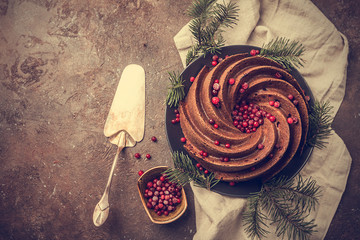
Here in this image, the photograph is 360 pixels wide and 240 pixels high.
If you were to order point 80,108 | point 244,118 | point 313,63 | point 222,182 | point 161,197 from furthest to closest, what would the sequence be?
point 80,108
point 313,63
point 161,197
point 222,182
point 244,118

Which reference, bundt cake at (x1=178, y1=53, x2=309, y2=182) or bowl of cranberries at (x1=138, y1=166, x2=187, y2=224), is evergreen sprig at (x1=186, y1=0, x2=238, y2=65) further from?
bowl of cranberries at (x1=138, y1=166, x2=187, y2=224)

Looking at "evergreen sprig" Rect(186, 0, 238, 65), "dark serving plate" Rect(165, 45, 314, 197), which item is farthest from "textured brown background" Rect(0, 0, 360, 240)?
"evergreen sprig" Rect(186, 0, 238, 65)

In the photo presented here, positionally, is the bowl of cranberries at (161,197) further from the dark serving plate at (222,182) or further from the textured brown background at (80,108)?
the dark serving plate at (222,182)

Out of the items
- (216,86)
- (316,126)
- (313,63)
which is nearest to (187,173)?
(216,86)

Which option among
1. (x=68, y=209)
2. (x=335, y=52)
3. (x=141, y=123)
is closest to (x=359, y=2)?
(x=335, y=52)

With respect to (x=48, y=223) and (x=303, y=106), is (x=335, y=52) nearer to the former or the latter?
(x=303, y=106)

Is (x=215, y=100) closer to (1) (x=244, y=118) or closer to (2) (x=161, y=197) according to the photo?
(1) (x=244, y=118)

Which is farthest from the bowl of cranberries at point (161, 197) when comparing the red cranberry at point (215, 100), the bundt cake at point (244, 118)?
the red cranberry at point (215, 100)
